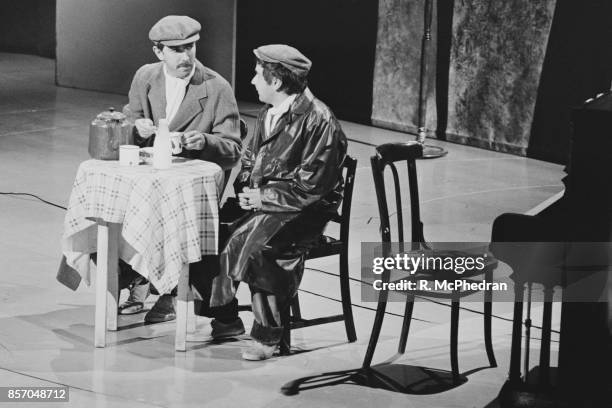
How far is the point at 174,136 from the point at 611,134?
208 cm

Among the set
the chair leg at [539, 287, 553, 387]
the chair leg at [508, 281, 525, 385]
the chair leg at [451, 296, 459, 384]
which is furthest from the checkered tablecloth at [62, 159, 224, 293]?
the chair leg at [539, 287, 553, 387]

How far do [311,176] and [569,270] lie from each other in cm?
125

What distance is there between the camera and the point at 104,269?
4.97 m

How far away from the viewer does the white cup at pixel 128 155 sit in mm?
4965

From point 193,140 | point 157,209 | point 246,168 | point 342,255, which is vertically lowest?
point 342,255

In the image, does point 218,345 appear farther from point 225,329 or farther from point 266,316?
point 266,316

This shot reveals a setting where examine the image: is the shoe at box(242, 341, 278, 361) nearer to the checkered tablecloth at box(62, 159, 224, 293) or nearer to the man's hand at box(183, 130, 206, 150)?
the checkered tablecloth at box(62, 159, 224, 293)

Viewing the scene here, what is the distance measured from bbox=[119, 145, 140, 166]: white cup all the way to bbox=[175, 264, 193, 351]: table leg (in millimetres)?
496

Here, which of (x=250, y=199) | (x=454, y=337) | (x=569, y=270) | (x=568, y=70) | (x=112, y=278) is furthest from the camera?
(x=568, y=70)

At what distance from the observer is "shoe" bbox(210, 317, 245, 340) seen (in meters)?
5.20

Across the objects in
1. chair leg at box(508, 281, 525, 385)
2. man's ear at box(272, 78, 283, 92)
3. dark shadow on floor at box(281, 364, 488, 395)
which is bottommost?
dark shadow on floor at box(281, 364, 488, 395)

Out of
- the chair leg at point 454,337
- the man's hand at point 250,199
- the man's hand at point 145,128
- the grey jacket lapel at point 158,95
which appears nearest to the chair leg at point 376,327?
the chair leg at point 454,337

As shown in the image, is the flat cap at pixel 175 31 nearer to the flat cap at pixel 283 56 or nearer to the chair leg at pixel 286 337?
the flat cap at pixel 283 56

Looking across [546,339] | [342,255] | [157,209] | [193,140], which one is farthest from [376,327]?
[193,140]
